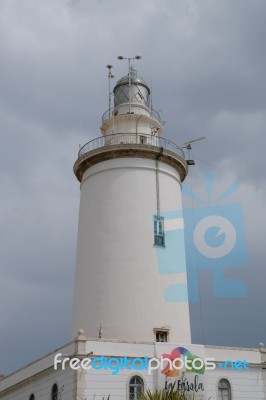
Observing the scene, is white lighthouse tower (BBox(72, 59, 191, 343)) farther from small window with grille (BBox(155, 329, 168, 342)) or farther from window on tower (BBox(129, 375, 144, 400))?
window on tower (BBox(129, 375, 144, 400))

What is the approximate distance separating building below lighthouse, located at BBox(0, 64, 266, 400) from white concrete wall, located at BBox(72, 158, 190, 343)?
0.04 meters

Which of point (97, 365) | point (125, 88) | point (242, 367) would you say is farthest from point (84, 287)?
point (125, 88)

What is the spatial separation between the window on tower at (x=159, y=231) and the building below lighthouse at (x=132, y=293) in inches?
1.8

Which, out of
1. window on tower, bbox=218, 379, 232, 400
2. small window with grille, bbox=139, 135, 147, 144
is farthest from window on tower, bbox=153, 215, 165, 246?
window on tower, bbox=218, 379, 232, 400

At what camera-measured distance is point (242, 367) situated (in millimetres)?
25547

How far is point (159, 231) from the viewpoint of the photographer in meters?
28.5

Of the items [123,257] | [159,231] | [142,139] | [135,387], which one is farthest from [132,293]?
[142,139]

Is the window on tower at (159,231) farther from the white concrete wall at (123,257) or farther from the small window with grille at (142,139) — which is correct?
the small window with grille at (142,139)

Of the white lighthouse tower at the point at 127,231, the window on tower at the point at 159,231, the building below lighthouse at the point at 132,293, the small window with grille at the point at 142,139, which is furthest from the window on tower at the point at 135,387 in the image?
the small window with grille at the point at 142,139

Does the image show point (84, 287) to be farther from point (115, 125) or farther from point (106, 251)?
point (115, 125)

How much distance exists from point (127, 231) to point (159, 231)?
1.44 metres

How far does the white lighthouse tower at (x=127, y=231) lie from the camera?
26719mm

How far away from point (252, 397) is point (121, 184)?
10.2 meters

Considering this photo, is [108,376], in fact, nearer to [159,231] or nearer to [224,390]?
[224,390]
